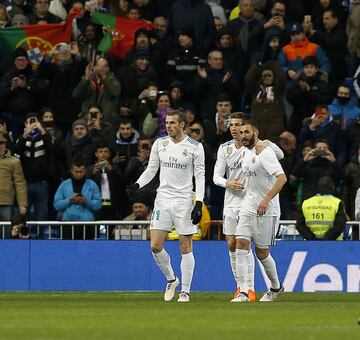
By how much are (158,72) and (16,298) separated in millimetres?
8196

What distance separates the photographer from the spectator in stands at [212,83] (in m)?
26.9

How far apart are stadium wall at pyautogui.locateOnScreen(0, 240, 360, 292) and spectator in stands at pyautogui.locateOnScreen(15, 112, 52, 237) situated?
143cm

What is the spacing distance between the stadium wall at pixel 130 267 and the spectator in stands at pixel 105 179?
4.09ft

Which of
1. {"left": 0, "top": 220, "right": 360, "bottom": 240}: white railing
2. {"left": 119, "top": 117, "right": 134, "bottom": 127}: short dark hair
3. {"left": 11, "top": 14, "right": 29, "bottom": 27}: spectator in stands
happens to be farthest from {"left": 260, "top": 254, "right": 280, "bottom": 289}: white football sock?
{"left": 11, "top": 14, "right": 29, "bottom": 27}: spectator in stands

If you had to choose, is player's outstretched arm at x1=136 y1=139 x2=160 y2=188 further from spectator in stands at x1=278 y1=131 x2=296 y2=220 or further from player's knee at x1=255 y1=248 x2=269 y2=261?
spectator in stands at x1=278 y1=131 x2=296 y2=220

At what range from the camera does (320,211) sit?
76.0ft

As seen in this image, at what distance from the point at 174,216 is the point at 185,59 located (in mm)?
8351

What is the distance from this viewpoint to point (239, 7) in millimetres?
28406

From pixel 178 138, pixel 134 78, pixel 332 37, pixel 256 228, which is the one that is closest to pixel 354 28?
pixel 332 37

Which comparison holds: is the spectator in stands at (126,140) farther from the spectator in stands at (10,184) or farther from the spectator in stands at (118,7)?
the spectator in stands at (118,7)
